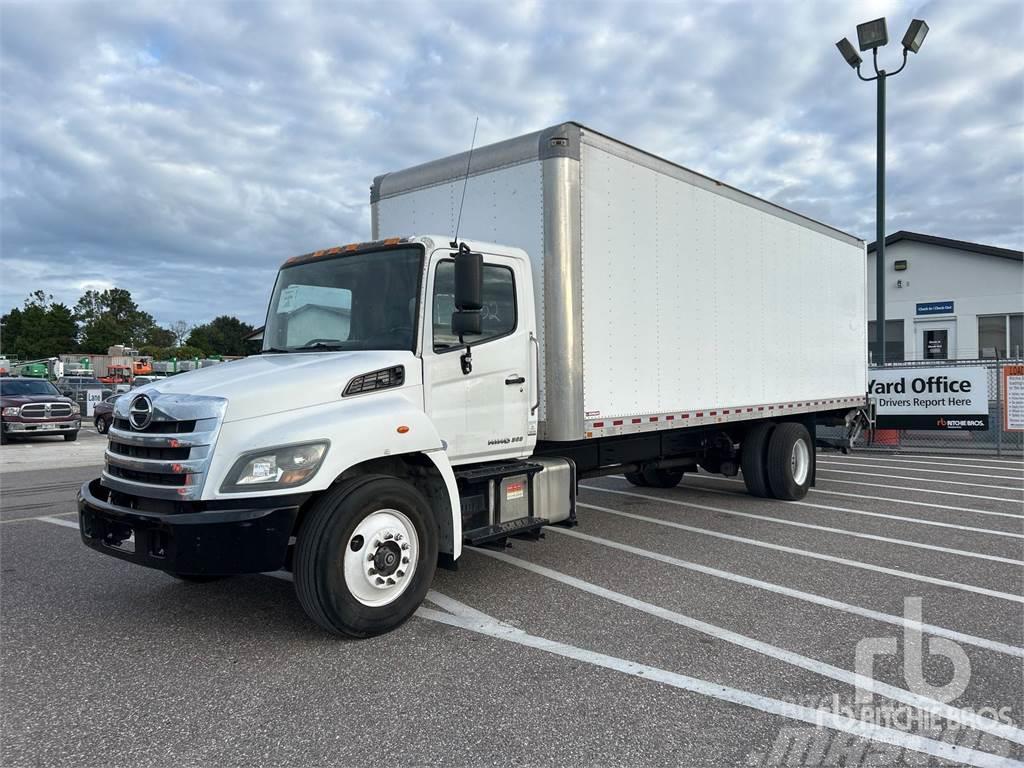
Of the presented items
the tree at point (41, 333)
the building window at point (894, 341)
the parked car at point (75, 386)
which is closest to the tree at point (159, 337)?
the tree at point (41, 333)

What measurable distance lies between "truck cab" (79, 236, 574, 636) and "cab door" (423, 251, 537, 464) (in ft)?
0.04

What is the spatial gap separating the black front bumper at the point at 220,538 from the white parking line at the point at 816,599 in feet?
11.2

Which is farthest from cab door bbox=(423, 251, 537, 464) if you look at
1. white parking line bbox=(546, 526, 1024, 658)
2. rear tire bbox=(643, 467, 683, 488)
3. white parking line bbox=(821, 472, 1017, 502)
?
white parking line bbox=(821, 472, 1017, 502)

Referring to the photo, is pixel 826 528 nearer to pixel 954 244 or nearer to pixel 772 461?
pixel 772 461

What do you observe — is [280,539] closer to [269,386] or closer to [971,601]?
[269,386]

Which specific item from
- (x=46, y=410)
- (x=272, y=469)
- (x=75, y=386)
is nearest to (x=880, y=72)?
(x=272, y=469)

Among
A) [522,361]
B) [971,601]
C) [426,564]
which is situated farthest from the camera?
[522,361]

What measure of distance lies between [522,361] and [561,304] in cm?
58

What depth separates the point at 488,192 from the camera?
20.8 ft

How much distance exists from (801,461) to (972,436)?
7565 millimetres

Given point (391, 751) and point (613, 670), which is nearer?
point (391, 751)

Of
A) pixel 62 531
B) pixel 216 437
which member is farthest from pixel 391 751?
pixel 62 531

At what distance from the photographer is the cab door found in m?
5.14

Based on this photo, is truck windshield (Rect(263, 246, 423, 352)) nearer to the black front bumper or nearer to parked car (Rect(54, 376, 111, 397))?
the black front bumper
